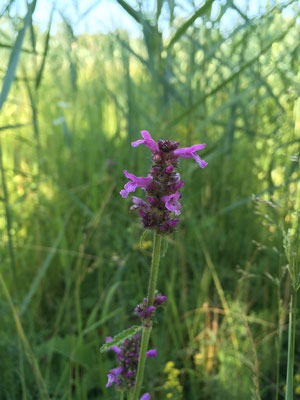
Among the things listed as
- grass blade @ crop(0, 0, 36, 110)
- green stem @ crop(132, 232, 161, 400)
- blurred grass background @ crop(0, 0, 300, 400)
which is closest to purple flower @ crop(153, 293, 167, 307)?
green stem @ crop(132, 232, 161, 400)

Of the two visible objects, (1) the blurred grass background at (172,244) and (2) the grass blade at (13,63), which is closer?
(2) the grass blade at (13,63)

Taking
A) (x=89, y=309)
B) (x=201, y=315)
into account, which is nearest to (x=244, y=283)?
(x=201, y=315)

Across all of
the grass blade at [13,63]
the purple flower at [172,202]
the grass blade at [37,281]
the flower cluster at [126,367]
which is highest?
the grass blade at [13,63]

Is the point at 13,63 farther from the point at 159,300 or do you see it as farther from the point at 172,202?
the point at 159,300

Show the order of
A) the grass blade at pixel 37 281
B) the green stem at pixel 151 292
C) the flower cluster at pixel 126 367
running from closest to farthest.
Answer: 1. the green stem at pixel 151 292
2. the flower cluster at pixel 126 367
3. the grass blade at pixel 37 281

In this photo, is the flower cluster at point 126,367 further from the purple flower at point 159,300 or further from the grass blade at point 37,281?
the grass blade at point 37,281

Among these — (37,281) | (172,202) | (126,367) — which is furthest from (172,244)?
(172,202)

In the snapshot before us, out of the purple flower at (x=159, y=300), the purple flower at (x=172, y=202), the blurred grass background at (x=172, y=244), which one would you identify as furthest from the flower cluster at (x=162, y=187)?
the blurred grass background at (x=172, y=244)

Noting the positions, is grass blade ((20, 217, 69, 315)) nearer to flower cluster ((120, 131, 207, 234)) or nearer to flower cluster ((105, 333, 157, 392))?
flower cluster ((105, 333, 157, 392))

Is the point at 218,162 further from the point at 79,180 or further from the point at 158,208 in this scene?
the point at 158,208
